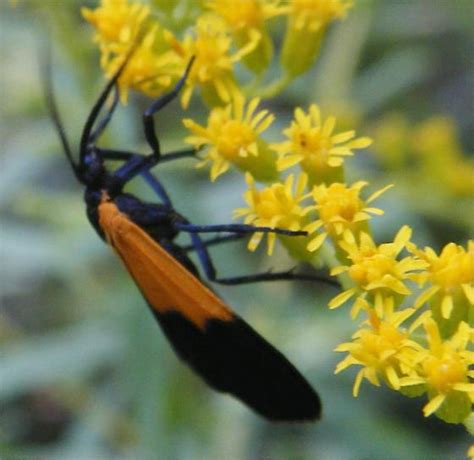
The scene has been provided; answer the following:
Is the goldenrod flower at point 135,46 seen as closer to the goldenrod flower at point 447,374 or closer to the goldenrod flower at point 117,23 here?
the goldenrod flower at point 117,23

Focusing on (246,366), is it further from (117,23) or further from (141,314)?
(141,314)

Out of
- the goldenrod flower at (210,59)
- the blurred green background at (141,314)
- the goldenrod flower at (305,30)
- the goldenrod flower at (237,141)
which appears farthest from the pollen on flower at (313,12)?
the blurred green background at (141,314)

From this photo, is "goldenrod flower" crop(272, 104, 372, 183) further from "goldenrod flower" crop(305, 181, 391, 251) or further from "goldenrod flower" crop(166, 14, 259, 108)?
"goldenrod flower" crop(166, 14, 259, 108)

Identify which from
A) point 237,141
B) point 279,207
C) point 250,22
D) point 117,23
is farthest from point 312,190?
point 117,23

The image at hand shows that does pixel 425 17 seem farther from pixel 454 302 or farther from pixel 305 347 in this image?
pixel 454 302

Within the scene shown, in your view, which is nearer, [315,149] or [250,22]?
[315,149]

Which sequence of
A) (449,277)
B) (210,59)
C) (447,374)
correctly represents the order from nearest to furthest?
(447,374) < (449,277) < (210,59)
